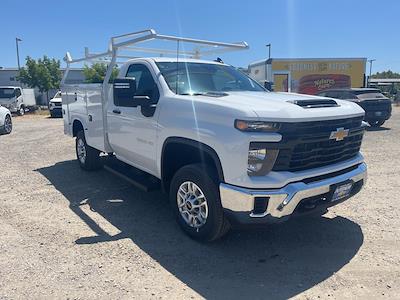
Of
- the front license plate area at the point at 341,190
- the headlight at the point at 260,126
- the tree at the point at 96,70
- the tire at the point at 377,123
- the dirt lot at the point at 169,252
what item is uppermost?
the tree at the point at 96,70

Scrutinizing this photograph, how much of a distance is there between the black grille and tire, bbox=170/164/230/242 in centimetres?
72

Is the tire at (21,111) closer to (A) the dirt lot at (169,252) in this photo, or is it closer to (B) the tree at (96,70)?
(B) the tree at (96,70)

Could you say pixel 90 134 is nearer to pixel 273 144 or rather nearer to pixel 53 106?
pixel 273 144

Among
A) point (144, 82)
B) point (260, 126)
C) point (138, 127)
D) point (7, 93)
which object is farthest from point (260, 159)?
point (7, 93)

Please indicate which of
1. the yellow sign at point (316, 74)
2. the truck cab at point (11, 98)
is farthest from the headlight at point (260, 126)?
the truck cab at point (11, 98)

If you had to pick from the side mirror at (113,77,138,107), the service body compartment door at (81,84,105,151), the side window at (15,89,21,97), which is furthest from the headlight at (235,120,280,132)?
the side window at (15,89,21,97)

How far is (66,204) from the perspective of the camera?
5.59 metres

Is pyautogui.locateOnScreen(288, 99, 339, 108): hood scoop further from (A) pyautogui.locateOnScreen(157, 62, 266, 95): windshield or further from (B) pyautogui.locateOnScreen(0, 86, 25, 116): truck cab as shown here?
(B) pyautogui.locateOnScreen(0, 86, 25, 116): truck cab

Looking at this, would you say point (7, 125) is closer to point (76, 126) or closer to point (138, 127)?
point (76, 126)

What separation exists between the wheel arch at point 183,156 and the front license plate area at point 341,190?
1199mm

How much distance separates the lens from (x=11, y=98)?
2508 centimetres

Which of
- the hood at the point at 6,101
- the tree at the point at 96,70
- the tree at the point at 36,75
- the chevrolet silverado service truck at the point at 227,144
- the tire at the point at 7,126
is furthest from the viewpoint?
the tree at the point at 36,75

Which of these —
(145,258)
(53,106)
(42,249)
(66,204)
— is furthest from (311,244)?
(53,106)

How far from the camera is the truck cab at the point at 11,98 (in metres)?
24.9
